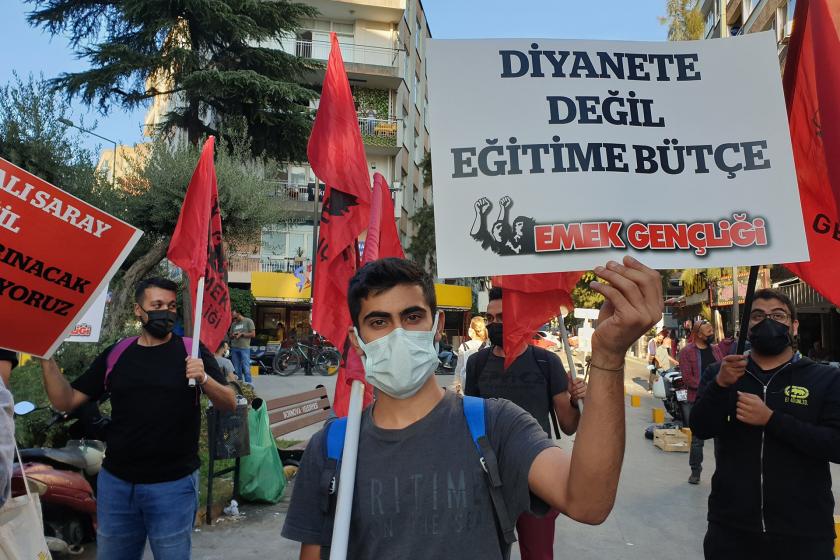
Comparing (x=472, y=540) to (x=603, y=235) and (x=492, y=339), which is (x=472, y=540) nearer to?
(x=603, y=235)

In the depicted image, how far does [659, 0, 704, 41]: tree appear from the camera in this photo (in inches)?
698

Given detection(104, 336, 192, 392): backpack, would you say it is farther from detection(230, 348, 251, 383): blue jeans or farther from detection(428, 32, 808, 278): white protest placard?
detection(230, 348, 251, 383): blue jeans

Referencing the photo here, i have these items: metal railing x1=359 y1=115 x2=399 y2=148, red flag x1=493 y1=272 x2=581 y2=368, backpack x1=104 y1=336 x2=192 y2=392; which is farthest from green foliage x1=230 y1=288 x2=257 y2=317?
red flag x1=493 y1=272 x2=581 y2=368

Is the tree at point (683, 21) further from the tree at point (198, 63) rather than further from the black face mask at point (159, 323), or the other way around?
the black face mask at point (159, 323)

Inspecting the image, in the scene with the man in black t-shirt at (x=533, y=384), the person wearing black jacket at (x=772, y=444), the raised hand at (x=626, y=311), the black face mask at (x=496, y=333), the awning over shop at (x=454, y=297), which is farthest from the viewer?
the awning over shop at (x=454, y=297)

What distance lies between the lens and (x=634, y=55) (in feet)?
8.30

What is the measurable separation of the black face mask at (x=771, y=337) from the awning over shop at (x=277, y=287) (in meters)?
27.4

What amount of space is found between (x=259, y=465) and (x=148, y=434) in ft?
11.0

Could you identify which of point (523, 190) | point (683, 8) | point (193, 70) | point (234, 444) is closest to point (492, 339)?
point (523, 190)

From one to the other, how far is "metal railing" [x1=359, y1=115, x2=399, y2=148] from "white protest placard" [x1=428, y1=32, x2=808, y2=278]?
31.8 meters

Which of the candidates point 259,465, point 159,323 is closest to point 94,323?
point 259,465

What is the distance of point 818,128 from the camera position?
8.88 feet

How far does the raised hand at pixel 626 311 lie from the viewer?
142cm

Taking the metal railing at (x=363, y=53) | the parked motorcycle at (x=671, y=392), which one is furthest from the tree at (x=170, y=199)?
the metal railing at (x=363, y=53)
